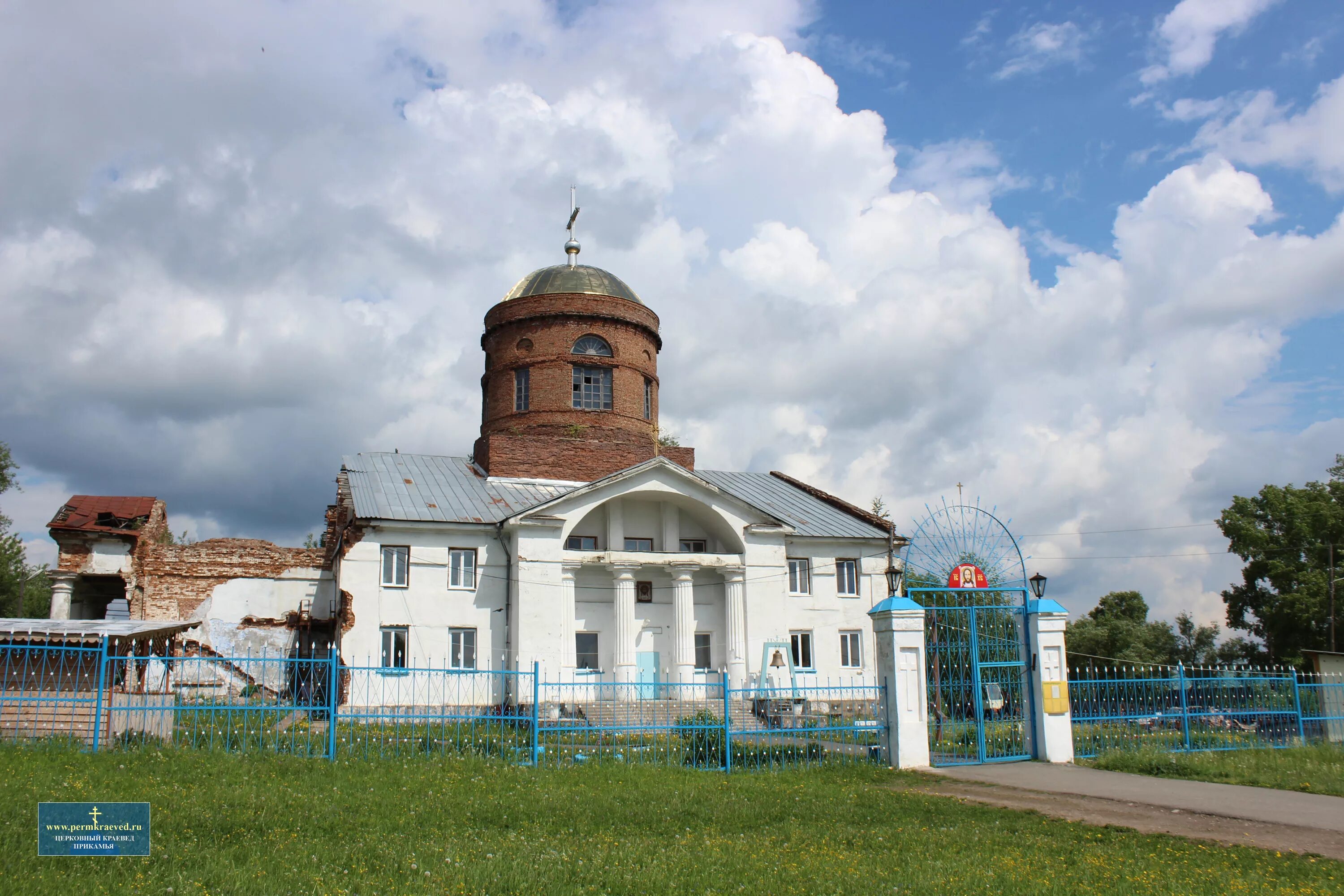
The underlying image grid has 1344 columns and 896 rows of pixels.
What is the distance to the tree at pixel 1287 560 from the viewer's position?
3462 cm

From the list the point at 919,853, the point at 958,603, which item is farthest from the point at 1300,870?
the point at 958,603

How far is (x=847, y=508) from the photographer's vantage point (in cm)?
2986

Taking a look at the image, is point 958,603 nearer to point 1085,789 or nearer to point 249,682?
point 1085,789

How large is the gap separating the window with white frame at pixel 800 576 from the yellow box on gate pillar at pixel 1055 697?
39.4 ft

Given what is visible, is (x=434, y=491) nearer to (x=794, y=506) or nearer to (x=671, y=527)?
(x=671, y=527)

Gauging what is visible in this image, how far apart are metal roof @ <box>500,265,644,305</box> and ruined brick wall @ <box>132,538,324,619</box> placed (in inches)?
441

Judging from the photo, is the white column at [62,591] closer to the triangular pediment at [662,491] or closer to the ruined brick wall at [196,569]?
the ruined brick wall at [196,569]

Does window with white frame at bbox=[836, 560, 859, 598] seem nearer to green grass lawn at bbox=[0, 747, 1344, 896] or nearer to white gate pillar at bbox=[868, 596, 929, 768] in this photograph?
white gate pillar at bbox=[868, 596, 929, 768]

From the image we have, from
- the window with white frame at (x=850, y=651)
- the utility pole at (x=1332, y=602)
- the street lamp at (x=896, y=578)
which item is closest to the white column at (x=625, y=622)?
the window with white frame at (x=850, y=651)

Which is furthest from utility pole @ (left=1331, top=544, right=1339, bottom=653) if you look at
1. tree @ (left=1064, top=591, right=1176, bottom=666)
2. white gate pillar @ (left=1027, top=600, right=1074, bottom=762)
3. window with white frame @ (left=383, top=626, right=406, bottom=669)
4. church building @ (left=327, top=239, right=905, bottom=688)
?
window with white frame @ (left=383, top=626, right=406, bottom=669)

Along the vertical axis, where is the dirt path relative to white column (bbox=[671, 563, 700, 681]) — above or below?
below

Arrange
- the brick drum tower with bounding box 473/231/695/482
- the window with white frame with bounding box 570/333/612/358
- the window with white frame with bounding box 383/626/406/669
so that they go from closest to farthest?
1. the window with white frame with bounding box 383/626/406/669
2. the brick drum tower with bounding box 473/231/695/482
3. the window with white frame with bounding box 570/333/612/358

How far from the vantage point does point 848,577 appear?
27.3 m

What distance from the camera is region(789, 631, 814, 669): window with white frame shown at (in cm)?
2592
